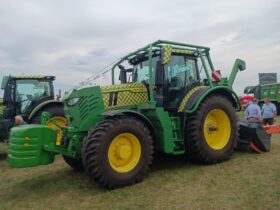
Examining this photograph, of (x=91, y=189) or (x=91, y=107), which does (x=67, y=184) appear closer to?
(x=91, y=189)

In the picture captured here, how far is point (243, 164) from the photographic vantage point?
6613 millimetres

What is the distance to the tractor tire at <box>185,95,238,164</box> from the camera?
255 inches

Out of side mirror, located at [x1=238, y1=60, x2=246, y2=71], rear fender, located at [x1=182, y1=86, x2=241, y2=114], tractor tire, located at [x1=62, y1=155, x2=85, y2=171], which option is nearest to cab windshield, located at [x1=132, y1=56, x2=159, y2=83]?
rear fender, located at [x1=182, y1=86, x2=241, y2=114]

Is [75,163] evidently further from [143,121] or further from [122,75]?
[122,75]

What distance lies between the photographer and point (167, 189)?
536 centimetres

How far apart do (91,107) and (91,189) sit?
4.46ft

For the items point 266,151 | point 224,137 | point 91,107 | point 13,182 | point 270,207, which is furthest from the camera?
point 266,151

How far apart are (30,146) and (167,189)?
225cm

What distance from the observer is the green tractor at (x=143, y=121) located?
538cm

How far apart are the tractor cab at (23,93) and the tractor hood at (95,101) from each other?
15.9 feet

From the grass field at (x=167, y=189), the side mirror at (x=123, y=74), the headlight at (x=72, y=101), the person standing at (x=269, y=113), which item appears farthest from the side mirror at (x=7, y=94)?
the person standing at (x=269, y=113)

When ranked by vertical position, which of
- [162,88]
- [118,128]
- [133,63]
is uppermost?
[133,63]

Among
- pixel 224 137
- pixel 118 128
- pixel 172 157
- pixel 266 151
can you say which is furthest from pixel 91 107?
pixel 266 151

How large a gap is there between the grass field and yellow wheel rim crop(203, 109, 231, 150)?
0.43 metres
